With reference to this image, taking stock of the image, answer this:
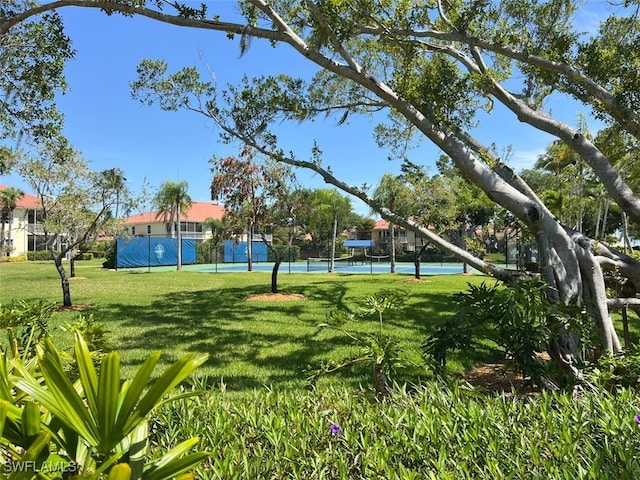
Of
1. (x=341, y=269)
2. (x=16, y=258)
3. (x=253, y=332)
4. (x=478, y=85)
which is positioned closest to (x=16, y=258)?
(x=16, y=258)

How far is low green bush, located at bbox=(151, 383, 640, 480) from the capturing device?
1.80m

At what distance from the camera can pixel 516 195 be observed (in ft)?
16.1

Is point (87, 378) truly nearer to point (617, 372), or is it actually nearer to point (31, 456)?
point (31, 456)

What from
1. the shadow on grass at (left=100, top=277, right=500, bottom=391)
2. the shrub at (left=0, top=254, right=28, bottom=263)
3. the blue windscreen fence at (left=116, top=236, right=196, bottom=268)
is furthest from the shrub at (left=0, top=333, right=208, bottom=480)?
the shrub at (left=0, top=254, right=28, bottom=263)

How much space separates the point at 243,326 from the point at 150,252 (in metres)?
28.1

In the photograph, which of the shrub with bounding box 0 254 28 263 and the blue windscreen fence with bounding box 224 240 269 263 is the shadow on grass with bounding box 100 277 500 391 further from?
the shrub with bounding box 0 254 28 263

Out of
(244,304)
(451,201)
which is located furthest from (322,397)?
(451,201)

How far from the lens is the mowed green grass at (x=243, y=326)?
5961 millimetres

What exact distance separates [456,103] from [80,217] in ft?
40.2

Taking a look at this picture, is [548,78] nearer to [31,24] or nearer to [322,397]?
[322,397]

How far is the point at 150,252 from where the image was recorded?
34844 millimetres

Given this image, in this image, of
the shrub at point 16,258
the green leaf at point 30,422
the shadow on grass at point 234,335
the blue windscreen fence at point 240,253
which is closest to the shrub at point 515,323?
the shadow on grass at point 234,335

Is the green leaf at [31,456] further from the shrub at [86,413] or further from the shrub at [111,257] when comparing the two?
the shrub at [111,257]

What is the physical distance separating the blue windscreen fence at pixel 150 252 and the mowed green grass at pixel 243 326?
52.2ft
